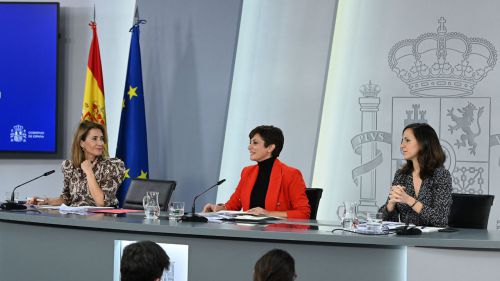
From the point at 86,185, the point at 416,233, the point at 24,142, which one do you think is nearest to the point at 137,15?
the point at 24,142

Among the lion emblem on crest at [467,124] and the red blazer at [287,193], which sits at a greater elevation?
the lion emblem on crest at [467,124]

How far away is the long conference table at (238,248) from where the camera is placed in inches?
119

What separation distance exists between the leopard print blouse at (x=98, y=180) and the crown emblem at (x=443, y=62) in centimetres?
224

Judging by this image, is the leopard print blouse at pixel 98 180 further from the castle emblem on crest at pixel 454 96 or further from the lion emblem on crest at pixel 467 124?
the lion emblem on crest at pixel 467 124

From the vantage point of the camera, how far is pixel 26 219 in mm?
3812

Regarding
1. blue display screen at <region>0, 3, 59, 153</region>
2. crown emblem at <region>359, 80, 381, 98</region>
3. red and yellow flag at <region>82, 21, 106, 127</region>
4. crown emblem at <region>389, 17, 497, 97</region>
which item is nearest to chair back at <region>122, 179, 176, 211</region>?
red and yellow flag at <region>82, 21, 106, 127</region>

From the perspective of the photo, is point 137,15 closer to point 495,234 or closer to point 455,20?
point 455,20

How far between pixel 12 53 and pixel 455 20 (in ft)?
11.2

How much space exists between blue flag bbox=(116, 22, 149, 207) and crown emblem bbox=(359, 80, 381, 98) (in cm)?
169

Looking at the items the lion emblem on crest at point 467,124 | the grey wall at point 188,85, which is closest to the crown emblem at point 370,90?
the lion emblem on crest at point 467,124

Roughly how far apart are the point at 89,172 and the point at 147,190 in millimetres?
365

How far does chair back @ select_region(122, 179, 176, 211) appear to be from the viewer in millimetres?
4312

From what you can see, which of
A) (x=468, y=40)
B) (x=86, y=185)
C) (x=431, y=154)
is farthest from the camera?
(x=468, y=40)

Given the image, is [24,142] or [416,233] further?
[24,142]
